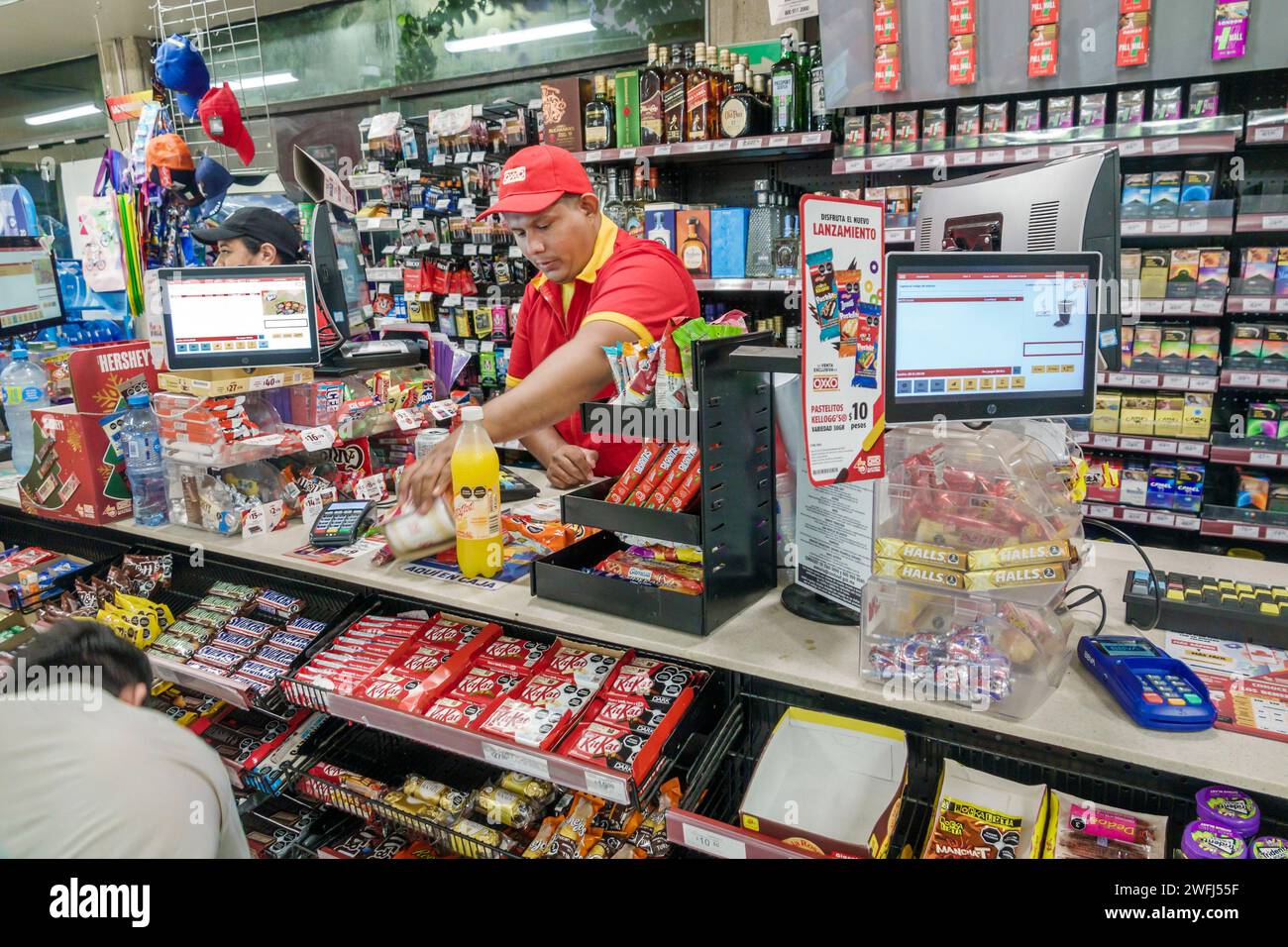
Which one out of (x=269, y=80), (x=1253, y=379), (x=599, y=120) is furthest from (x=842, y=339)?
(x=269, y=80)

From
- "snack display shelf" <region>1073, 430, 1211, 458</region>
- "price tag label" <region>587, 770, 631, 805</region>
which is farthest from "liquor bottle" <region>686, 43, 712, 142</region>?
"price tag label" <region>587, 770, 631, 805</region>

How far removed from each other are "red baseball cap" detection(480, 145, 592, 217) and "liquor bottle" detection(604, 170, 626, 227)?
2057 mm

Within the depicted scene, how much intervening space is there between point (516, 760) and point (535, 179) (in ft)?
5.36

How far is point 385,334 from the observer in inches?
236

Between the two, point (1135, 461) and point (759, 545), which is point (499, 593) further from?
point (1135, 461)

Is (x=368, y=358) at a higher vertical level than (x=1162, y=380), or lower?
higher

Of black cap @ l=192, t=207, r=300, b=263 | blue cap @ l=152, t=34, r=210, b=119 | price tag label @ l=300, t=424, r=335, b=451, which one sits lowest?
price tag label @ l=300, t=424, r=335, b=451

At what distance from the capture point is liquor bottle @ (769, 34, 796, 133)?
13.2 ft

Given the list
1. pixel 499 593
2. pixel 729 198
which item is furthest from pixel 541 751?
pixel 729 198

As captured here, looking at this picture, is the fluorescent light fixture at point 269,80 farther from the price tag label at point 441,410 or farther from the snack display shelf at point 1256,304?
the snack display shelf at point 1256,304

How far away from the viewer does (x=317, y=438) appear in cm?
226

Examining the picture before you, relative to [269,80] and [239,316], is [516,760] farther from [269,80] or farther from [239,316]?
[269,80]

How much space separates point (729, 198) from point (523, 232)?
2.40 m

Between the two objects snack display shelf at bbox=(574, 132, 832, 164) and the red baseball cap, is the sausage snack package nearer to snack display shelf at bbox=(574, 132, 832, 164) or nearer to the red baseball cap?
the red baseball cap
